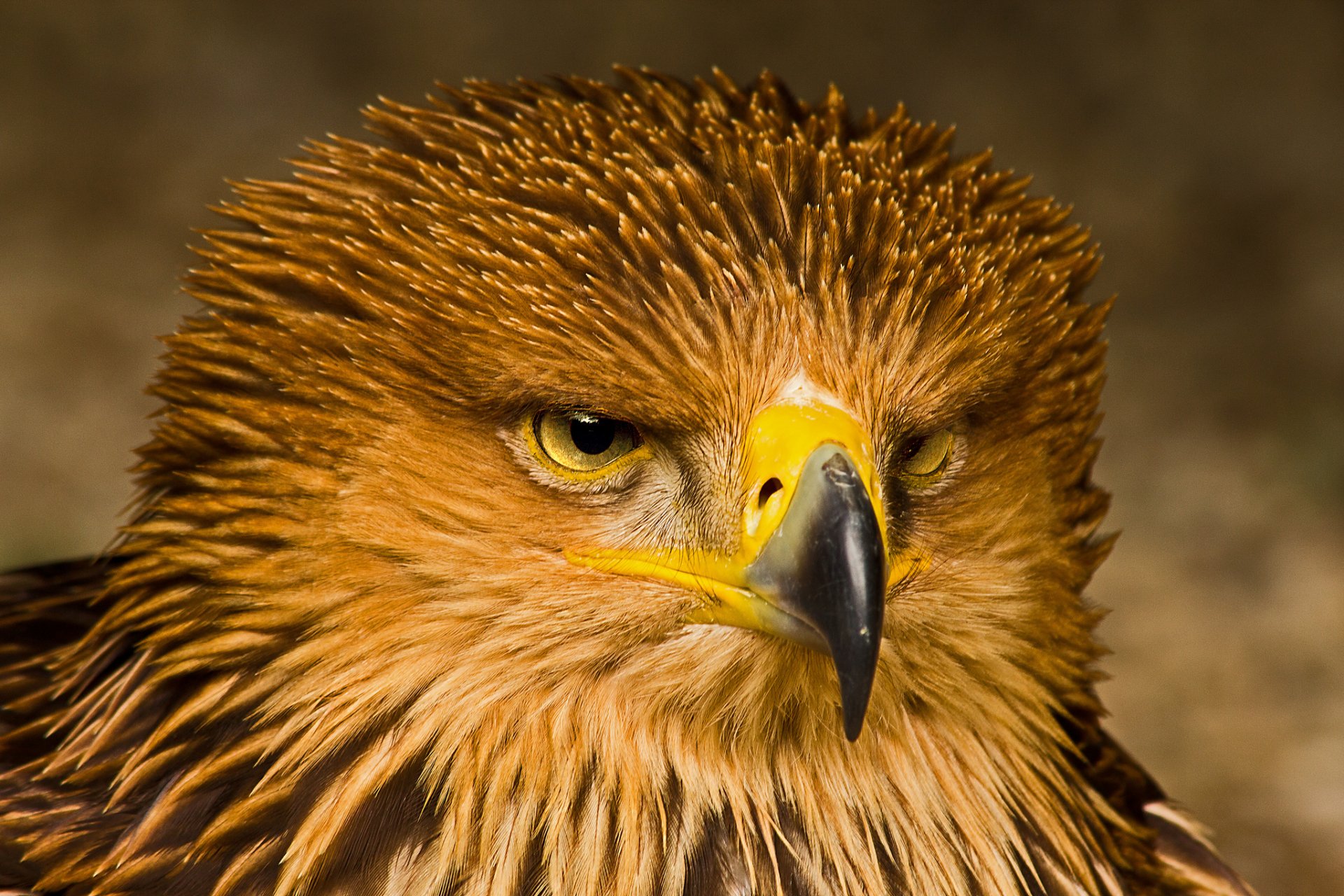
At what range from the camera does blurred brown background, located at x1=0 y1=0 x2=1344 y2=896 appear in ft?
21.1

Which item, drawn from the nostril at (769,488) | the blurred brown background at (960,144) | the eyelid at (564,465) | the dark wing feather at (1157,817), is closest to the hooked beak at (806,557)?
the nostril at (769,488)

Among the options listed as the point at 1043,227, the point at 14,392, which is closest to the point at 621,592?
the point at 1043,227

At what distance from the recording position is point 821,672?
2.07m

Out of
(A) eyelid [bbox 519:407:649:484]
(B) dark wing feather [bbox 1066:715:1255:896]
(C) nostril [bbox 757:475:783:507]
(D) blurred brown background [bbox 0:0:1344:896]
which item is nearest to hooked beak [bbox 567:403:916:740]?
(C) nostril [bbox 757:475:783:507]

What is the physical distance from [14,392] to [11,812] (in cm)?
450

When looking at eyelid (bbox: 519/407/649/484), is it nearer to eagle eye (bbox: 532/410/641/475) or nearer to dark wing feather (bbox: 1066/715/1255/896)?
eagle eye (bbox: 532/410/641/475)

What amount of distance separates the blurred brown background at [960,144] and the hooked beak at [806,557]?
4604 millimetres

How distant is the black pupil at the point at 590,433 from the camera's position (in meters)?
2.03

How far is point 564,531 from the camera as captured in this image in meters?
2.03

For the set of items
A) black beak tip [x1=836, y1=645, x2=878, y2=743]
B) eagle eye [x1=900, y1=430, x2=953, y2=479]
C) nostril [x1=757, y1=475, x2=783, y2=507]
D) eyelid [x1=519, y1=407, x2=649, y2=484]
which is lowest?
black beak tip [x1=836, y1=645, x2=878, y2=743]

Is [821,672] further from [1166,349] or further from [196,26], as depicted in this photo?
[196,26]

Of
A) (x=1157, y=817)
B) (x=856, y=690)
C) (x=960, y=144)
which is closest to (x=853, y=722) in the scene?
(x=856, y=690)

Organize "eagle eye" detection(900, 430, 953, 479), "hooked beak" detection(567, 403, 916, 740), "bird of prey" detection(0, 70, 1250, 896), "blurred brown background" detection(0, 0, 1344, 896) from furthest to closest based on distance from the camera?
"blurred brown background" detection(0, 0, 1344, 896) < "eagle eye" detection(900, 430, 953, 479) < "bird of prey" detection(0, 70, 1250, 896) < "hooked beak" detection(567, 403, 916, 740)

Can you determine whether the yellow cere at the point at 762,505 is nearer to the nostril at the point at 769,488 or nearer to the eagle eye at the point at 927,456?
the nostril at the point at 769,488
